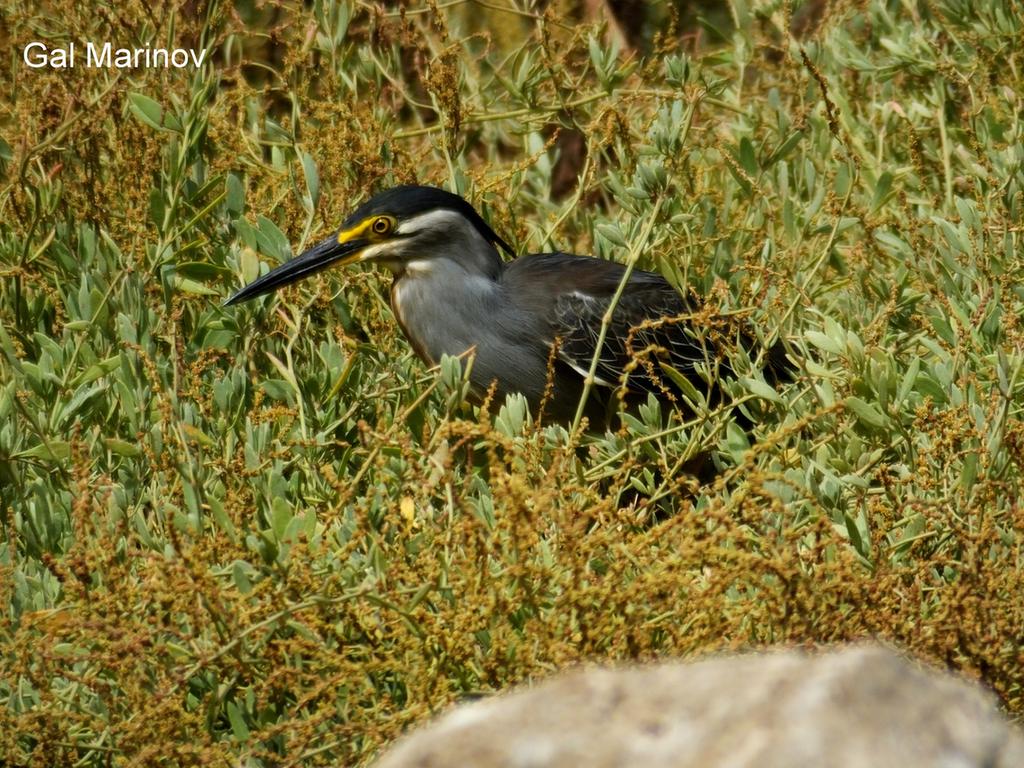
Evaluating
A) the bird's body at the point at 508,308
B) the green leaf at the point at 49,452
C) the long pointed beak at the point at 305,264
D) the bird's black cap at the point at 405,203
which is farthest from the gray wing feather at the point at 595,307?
the green leaf at the point at 49,452

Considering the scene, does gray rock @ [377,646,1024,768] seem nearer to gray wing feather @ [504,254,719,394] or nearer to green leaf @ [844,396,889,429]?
green leaf @ [844,396,889,429]

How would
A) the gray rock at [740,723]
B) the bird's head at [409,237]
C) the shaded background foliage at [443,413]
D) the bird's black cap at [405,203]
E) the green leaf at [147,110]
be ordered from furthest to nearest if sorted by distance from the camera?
the bird's black cap at [405,203] < the bird's head at [409,237] < the green leaf at [147,110] < the shaded background foliage at [443,413] < the gray rock at [740,723]

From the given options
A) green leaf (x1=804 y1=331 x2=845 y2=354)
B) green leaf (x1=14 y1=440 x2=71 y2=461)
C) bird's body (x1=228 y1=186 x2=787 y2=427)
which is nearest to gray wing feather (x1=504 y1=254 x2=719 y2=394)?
bird's body (x1=228 y1=186 x2=787 y2=427)

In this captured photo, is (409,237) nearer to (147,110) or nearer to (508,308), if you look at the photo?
(508,308)

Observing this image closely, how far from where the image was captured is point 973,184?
4.05m

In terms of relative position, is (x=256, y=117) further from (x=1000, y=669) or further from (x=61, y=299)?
(x=1000, y=669)

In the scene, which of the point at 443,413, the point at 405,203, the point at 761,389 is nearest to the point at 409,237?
the point at 405,203

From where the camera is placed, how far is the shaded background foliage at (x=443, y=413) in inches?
96.7

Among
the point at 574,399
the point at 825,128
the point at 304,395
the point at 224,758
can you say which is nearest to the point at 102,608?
the point at 224,758

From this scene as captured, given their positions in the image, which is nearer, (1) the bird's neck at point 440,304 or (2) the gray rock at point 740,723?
(2) the gray rock at point 740,723

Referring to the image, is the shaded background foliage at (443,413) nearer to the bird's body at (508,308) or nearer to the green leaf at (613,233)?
the green leaf at (613,233)

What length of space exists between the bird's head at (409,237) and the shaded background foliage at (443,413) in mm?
119

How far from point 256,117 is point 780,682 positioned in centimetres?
360

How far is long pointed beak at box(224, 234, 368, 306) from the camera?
12.4 ft
